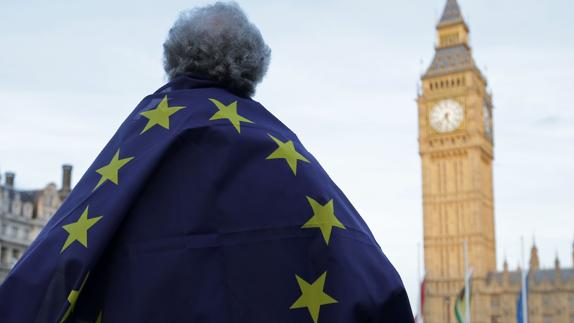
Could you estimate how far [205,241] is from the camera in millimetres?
2512

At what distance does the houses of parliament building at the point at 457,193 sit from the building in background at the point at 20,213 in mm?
36272

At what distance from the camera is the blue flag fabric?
245 centimetres

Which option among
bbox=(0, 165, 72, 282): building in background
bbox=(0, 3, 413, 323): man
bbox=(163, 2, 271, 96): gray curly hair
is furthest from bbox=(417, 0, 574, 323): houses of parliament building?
bbox=(0, 3, 413, 323): man

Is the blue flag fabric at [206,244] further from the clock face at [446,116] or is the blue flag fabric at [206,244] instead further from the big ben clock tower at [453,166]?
the clock face at [446,116]

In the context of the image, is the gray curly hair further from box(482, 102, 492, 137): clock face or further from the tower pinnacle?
the tower pinnacle

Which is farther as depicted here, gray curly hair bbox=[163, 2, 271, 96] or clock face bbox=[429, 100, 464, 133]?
clock face bbox=[429, 100, 464, 133]

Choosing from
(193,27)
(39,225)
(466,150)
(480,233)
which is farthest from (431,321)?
(193,27)

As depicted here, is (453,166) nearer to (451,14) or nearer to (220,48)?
(451,14)

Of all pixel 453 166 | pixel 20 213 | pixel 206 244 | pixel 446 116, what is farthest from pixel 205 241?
pixel 453 166

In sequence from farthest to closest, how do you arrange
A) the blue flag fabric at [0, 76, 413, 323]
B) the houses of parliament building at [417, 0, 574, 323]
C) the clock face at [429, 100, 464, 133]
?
the clock face at [429, 100, 464, 133] → the houses of parliament building at [417, 0, 574, 323] → the blue flag fabric at [0, 76, 413, 323]

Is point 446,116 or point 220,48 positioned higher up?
point 446,116

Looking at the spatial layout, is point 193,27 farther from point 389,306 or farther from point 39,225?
point 39,225

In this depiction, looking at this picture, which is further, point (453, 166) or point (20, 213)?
point (453, 166)

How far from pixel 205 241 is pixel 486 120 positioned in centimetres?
8229
